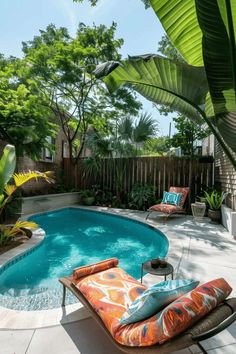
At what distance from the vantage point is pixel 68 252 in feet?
16.3

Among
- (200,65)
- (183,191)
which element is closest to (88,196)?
(183,191)

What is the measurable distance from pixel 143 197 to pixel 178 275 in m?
5.39

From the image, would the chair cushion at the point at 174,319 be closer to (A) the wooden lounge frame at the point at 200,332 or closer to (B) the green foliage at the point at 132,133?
(A) the wooden lounge frame at the point at 200,332

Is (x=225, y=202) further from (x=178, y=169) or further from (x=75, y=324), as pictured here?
(x=75, y=324)

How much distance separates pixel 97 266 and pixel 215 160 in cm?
712

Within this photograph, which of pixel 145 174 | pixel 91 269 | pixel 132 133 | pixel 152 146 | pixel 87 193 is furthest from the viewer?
pixel 152 146

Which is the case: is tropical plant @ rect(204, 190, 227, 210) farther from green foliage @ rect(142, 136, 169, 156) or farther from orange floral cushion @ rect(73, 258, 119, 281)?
orange floral cushion @ rect(73, 258, 119, 281)

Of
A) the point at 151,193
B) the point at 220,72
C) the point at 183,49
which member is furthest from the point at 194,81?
the point at 151,193

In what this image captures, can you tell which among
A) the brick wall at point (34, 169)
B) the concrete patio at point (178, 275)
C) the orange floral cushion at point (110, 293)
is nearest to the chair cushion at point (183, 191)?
the concrete patio at point (178, 275)

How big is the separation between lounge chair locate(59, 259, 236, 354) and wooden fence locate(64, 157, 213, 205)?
6.44 m

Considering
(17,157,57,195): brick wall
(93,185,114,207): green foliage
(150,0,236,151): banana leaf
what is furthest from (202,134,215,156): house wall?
(150,0,236,151): banana leaf

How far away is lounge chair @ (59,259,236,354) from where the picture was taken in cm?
132

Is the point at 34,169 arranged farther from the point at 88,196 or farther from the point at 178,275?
the point at 178,275

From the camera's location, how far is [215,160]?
8.25 meters
